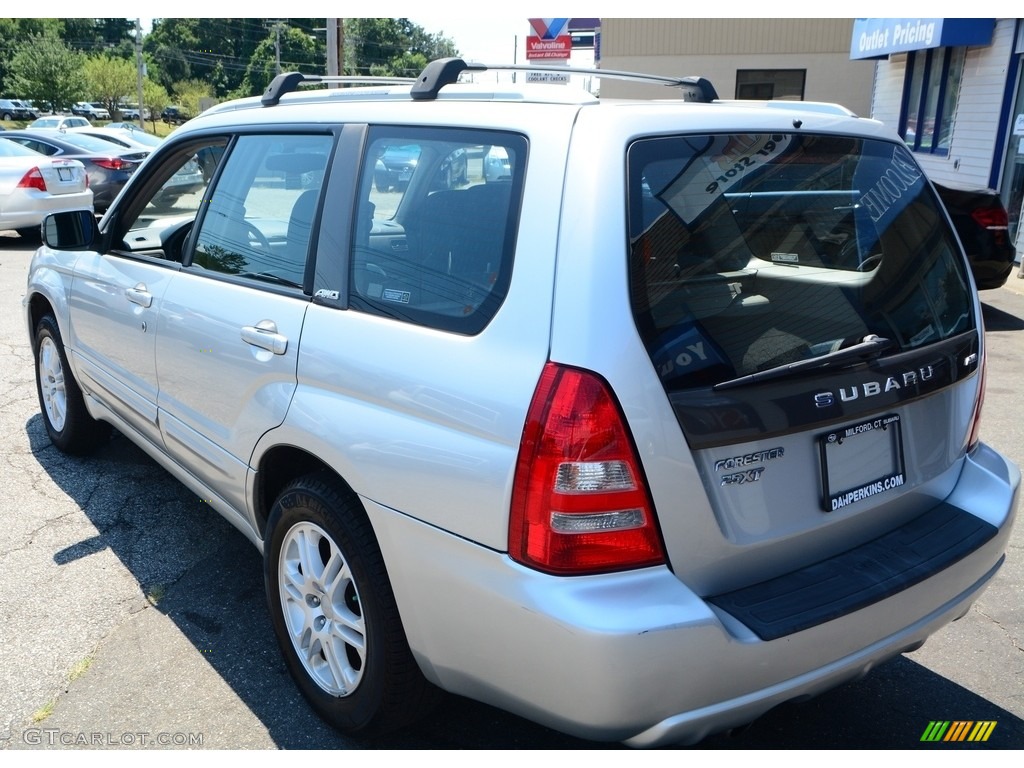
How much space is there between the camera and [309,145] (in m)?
2.96

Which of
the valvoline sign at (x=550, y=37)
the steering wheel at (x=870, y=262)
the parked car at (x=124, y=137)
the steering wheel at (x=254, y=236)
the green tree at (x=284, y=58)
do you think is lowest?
the parked car at (x=124, y=137)

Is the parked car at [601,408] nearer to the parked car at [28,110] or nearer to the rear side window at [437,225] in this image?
the rear side window at [437,225]

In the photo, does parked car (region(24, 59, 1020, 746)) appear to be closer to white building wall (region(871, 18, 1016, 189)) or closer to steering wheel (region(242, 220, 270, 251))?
steering wheel (region(242, 220, 270, 251))

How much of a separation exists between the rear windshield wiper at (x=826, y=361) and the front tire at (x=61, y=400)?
3711 millimetres

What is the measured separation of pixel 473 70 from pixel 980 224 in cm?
729

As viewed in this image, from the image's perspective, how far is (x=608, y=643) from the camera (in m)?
1.92

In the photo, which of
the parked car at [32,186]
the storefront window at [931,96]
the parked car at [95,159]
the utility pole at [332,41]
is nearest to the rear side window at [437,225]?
the parked car at [32,186]

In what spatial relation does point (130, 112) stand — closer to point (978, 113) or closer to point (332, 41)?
point (332, 41)

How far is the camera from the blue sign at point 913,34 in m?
12.7

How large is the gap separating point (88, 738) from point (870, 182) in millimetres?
2818

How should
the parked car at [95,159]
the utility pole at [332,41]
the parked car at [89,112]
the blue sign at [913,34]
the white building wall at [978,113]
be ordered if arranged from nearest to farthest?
the white building wall at [978,113]
the blue sign at [913,34]
the utility pole at [332,41]
the parked car at [95,159]
the parked car at [89,112]

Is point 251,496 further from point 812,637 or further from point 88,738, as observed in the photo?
point 812,637

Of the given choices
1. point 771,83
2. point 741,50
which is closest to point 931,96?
point 771,83

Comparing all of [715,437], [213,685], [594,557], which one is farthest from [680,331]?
[213,685]
